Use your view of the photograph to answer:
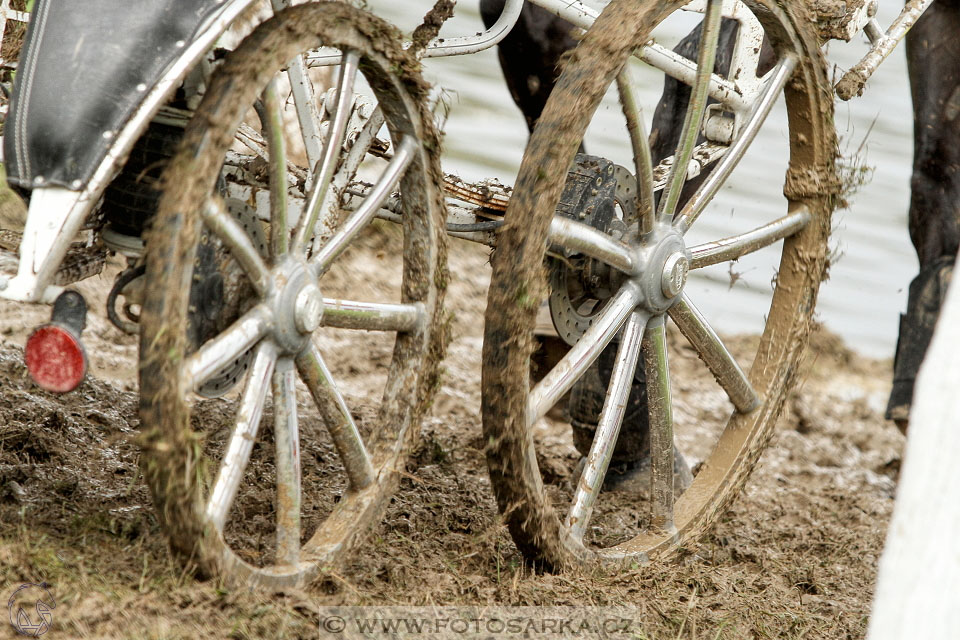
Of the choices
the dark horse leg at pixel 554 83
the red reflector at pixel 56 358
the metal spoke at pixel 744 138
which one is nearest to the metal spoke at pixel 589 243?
the metal spoke at pixel 744 138

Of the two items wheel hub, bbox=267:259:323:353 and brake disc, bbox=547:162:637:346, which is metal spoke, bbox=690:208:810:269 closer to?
brake disc, bbox=547:162:637:346

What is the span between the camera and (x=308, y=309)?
5.39 ft

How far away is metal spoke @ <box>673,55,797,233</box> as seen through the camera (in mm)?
2178

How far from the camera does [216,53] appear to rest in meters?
1.73

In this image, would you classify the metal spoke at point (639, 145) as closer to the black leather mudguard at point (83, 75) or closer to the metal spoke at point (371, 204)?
the metal spoke at point (371, 204)

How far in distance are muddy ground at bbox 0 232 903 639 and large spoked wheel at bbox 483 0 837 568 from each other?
149 millimetres

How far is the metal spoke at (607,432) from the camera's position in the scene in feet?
6.57

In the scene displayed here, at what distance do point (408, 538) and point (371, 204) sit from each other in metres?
0.77

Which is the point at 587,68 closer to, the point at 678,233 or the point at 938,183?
the point at 678,233

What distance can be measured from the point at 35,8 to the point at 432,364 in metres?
0.89

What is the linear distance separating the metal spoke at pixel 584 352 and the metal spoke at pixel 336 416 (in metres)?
0.31

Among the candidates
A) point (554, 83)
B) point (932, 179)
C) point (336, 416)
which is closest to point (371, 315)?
point (336, 416)

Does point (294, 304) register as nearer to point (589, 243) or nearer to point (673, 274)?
point (589, 243)

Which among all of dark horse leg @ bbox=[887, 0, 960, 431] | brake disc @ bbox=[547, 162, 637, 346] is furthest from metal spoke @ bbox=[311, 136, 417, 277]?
dark horse leg @ bbox=[887, 0, 960, 431]
